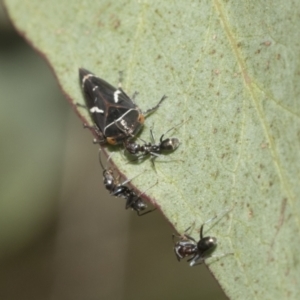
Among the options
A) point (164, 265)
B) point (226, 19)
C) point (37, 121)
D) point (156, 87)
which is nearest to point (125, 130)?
point (156, 87)

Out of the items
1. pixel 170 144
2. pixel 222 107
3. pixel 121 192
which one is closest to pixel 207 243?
pixel 170 144

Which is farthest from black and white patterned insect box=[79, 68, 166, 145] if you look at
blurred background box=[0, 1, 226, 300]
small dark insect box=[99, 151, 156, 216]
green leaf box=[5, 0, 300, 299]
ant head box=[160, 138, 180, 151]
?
blurred background box=[0, 1, 226, 300]

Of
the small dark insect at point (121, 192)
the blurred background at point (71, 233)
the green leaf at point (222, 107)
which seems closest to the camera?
the green leaf at point (222, 107)

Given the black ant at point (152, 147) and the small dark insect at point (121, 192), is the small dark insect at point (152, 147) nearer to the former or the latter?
the black ant at point (152, 147)

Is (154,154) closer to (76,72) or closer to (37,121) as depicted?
(76,72)

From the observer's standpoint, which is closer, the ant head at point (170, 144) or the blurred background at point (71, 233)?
the ant head at point (170, 144)

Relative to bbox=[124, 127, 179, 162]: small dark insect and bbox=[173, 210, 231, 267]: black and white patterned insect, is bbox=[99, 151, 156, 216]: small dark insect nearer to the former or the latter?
bbox=[173, 210, 231, 267]: black and white patterned insect

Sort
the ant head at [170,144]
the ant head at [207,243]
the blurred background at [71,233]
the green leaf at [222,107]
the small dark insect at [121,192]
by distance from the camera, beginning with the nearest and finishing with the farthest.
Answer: the green leaf at [222,107]
the ant head at [170,144]
the ant head at [207,243]
the small dark insect at [121,192]
the blurred background at [71,233]

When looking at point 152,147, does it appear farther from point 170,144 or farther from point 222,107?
point 222,107

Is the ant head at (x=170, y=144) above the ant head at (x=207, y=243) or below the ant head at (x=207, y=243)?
above

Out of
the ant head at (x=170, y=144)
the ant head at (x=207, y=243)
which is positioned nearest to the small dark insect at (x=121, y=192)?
the ant head at (x=207, y=243)
